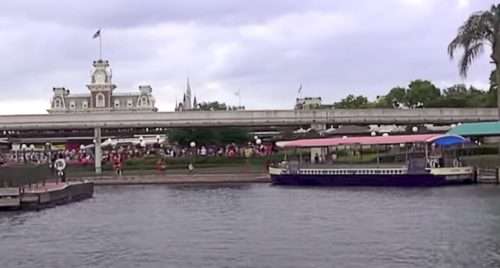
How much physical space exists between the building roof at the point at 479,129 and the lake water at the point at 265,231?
1273cm

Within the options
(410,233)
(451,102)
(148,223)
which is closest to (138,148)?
(451,102)

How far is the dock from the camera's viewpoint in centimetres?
4591

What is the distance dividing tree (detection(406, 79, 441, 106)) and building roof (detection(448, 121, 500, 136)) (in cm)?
6899

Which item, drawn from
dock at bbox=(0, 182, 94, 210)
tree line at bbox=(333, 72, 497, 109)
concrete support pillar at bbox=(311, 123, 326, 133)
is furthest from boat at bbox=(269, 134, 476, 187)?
tree line at bbox=(333, 72, 497, 109)

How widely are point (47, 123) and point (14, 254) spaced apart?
2339 inches

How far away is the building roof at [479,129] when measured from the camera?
64.7 meters

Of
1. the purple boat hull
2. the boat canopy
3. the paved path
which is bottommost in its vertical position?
the purple boat hull

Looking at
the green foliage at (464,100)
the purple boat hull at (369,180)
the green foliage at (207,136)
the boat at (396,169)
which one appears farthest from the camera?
the green foliage at (464,100)

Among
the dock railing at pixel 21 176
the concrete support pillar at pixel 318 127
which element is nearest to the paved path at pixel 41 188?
the dock railing at pixel 21 176

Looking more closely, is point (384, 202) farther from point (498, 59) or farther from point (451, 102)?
point (451, 102)

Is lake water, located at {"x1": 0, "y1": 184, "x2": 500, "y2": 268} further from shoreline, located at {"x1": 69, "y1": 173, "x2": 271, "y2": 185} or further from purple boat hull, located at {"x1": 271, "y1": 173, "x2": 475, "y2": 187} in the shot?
shoreline, located at {"x1": 69, "y1": 173, "x2": 271, "y2": 185}

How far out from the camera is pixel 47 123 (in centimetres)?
8725

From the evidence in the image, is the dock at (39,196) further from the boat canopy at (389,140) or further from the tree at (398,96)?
the tree at (398,96)

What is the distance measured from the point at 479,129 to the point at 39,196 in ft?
115
